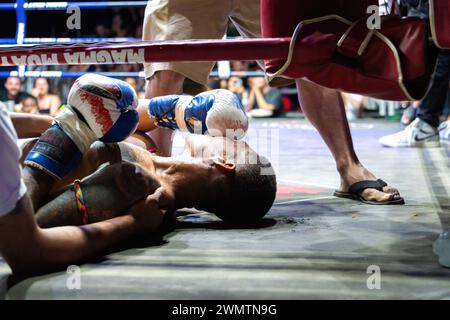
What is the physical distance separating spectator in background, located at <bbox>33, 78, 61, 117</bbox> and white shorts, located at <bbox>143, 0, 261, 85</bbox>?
312 centimetres

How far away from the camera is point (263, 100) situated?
19.7ft

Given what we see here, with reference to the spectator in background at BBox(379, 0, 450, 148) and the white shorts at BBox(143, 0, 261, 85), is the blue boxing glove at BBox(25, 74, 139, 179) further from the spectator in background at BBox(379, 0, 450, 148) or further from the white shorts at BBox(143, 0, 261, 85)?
the spectator in background at BBox(379, 0, 450, 148)

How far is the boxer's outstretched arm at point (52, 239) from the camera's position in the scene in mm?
1070

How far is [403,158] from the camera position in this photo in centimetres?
283

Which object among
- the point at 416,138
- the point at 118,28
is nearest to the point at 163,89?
the point at 416,138

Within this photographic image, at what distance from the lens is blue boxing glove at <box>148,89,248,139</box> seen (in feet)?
5.20

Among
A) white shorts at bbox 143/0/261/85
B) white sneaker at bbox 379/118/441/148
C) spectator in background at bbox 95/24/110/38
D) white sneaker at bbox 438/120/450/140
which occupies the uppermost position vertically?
white shorts at bbox 143/0/261/85

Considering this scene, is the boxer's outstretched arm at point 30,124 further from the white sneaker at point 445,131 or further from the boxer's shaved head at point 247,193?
the white sneaker at point 445,131

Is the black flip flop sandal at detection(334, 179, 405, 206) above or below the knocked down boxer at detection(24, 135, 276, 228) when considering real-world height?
below

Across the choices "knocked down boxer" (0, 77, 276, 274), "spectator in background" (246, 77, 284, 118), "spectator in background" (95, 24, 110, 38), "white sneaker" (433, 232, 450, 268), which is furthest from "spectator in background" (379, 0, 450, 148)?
"spectator in background" (95, 24, 110, 38)

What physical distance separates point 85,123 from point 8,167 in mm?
390

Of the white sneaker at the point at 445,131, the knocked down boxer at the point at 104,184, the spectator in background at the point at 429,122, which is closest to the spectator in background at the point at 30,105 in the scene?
the spectator in background at the point at 429,122

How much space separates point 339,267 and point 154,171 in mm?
528

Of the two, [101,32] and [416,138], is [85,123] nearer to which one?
[416,138]
